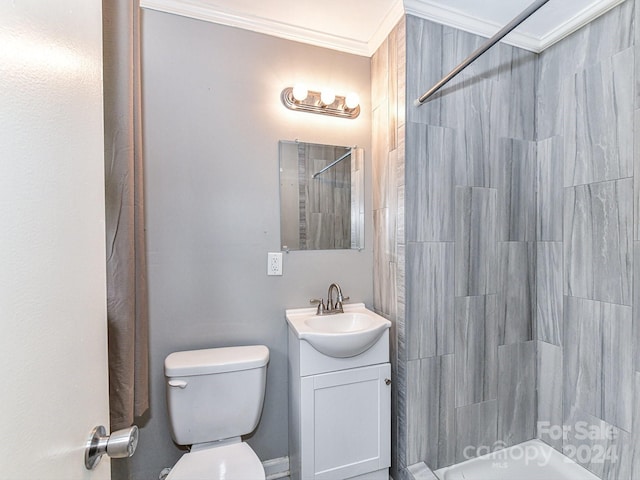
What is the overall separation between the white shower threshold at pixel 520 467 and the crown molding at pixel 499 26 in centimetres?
246

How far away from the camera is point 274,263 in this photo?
170 centimetres

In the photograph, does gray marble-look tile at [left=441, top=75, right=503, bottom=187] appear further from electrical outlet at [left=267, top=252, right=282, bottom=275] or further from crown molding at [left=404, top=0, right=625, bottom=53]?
electrical outlet at [left=267, top=252, right=282, bottom=275]

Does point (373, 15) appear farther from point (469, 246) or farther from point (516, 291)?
point (516, 291)

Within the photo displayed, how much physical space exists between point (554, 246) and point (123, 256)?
2.29m

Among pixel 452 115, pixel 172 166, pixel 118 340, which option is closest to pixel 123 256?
pixel 118 340

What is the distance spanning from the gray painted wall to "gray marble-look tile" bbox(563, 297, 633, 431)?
1.40 meters

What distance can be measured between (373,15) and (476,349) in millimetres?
2043

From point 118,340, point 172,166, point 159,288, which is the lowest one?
point 118,340

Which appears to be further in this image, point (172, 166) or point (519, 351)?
point (519, 351)

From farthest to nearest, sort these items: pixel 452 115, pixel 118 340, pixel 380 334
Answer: pixel 452 115 → pixel 380 334 → pixel 118 340

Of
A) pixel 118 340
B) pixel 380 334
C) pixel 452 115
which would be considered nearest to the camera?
pixel 118 340

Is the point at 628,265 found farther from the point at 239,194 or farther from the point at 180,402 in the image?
the point at 180,402

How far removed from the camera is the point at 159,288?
1.53m

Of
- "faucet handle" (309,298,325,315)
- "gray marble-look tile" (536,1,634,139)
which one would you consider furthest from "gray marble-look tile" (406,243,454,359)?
"gray marble-look tile" (536,1,634,139)
